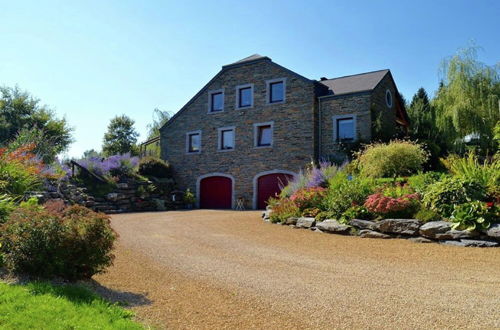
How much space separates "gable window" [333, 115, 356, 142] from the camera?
54.3 ft

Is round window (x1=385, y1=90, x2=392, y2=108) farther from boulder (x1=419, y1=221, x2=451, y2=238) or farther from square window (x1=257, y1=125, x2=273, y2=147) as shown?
boulder (x1=419, y1=221, x2=451, y2=238)

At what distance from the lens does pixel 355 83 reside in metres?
18.2

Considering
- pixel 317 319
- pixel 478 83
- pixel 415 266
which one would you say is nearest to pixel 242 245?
pixel 415 266

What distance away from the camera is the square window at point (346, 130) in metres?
16.5

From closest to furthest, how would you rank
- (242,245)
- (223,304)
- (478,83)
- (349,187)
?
(223,304)
(242,245)
(349,187)
(478,83)

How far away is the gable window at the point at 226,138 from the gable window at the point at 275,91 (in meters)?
2.63

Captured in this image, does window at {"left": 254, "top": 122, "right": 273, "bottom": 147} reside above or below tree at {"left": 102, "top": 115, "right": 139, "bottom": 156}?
below

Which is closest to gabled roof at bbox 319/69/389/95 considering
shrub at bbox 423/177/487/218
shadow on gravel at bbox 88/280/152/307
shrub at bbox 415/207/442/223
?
shrub at bbox 423/177/487/218

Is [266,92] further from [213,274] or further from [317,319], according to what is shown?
[317,319]

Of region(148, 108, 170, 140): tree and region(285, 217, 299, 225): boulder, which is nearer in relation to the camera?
region(285, 217, 299, 225): boulder

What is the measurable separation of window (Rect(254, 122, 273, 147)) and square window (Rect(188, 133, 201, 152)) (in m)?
3.77

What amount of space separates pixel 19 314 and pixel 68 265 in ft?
3.45

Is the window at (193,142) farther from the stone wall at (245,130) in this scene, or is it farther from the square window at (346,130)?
the square window at (346,130)

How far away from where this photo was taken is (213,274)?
512 centimetres
